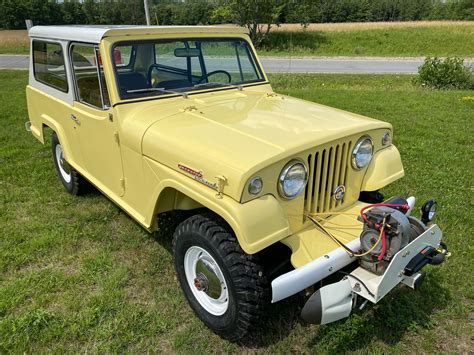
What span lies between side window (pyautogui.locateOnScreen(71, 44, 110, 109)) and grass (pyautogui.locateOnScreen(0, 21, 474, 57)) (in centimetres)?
2196

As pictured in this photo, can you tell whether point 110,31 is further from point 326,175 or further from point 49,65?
point 326,175

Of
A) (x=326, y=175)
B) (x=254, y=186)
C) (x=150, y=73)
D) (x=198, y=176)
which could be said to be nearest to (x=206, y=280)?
(x=198, y=176)

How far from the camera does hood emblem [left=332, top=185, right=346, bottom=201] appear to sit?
8.77 ft

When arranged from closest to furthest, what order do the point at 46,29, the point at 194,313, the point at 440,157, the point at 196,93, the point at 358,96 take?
the point at 194,313, the point at 196,93, the point at 46,29, the point at 440,157, the point at 358,96

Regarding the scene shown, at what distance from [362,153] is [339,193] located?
34cm

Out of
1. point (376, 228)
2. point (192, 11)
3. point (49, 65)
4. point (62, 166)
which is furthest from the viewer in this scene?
point (192, 11)

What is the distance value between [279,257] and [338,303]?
614mm

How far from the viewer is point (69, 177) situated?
15.2 feet

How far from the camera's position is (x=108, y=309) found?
9.40ft

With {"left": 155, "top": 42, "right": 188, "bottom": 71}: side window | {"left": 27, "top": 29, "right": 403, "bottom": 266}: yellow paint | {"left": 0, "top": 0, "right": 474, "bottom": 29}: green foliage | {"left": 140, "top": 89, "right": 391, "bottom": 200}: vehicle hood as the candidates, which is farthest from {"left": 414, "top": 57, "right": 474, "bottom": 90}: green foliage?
{"left": 0, "top": 0, "right": 474, "bottom": 29}: green foliage

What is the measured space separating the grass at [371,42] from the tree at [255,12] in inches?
62.2

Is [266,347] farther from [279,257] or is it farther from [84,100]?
[84,100]

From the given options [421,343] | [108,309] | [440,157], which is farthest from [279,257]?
[440,157]

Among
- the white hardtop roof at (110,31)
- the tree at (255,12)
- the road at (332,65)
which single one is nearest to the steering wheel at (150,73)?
the white hardtop roof at (110,31)
